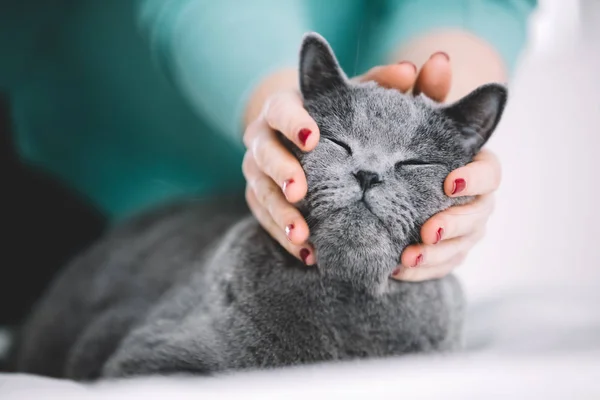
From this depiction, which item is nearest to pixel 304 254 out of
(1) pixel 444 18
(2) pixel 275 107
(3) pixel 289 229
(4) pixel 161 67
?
(3) pixel 289 229

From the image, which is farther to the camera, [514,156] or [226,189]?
[226,189]

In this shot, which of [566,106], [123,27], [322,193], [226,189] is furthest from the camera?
[226,189]

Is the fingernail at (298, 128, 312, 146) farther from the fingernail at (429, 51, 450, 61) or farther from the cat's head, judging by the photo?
the fingernail at (429, 51, 450, 61)

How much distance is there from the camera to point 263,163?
1.81 feet

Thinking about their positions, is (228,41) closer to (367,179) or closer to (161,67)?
(161,67)

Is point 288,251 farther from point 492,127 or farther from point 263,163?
point 492,127

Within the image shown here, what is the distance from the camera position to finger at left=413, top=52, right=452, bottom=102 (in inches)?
21.1

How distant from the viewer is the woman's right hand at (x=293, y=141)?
1.68 ft

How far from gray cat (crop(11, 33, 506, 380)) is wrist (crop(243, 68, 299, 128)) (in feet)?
0.22

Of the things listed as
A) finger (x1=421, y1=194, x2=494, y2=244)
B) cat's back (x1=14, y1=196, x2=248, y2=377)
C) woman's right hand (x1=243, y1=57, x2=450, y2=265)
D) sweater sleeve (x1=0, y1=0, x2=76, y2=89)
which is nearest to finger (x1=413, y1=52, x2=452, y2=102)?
woman's right hand (x1=243, y1=57, x2=450, y2=265)

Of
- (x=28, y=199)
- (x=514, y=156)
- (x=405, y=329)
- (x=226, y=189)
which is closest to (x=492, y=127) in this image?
(x=514, y=156)

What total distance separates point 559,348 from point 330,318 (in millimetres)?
216

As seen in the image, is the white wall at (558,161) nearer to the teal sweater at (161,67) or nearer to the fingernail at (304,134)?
the teal sweater at (161,67)

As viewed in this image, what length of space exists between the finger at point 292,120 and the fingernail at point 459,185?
0.41 ft
